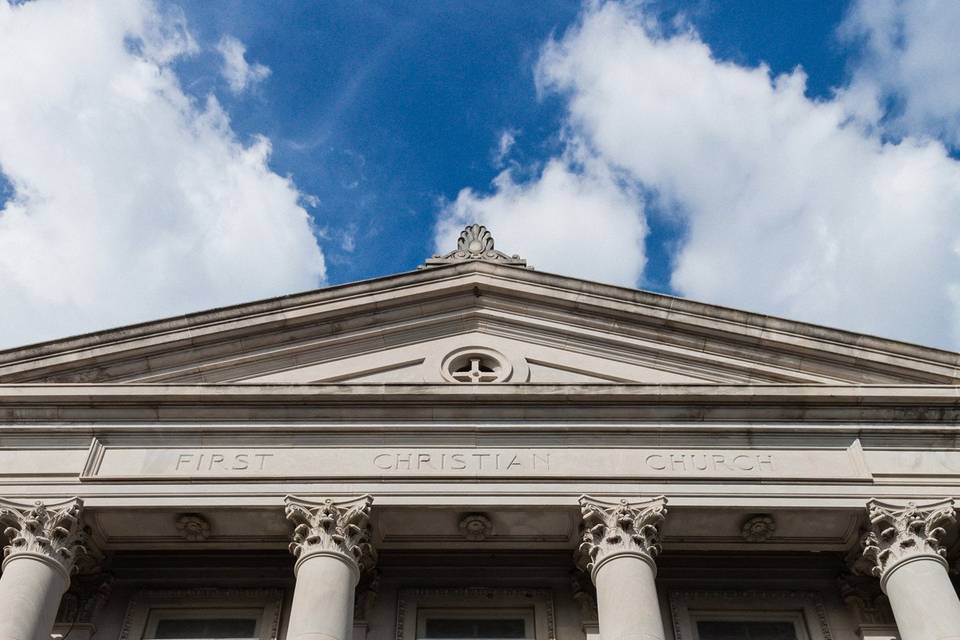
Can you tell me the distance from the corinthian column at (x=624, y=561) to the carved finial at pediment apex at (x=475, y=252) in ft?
22.8

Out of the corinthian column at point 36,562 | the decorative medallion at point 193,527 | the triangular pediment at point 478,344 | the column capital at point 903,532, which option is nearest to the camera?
the corinthian column at point 36,562

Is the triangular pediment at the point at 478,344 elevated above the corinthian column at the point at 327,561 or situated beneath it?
elevated above

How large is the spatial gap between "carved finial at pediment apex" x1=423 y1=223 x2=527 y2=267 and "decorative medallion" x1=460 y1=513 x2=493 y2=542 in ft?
21.1

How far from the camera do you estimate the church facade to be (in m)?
19.8

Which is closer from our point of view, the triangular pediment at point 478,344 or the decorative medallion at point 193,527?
the decorative medallion at point 193,527

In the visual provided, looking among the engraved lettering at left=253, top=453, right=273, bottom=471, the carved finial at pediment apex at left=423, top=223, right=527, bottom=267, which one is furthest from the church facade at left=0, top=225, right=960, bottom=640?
the carved finial at pediment apex at left=423, top=223, right=527, bottom=267

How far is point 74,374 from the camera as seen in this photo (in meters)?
22.1

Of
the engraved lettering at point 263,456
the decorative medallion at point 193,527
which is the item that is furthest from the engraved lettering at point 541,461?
the decorative medallion at point 193,527

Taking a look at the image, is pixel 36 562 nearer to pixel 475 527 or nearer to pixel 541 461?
pixel 475 527

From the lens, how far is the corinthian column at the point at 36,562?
59.2 ft

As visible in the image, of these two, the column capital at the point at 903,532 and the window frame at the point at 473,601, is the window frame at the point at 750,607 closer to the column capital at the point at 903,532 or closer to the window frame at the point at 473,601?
the column capital at the point at 903,532

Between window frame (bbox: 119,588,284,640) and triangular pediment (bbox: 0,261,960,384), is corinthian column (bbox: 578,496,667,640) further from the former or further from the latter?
window frame (bbox: 119,588,284,640)

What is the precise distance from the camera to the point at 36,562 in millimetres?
18844

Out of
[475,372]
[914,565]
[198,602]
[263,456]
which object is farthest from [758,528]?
[198,602]
